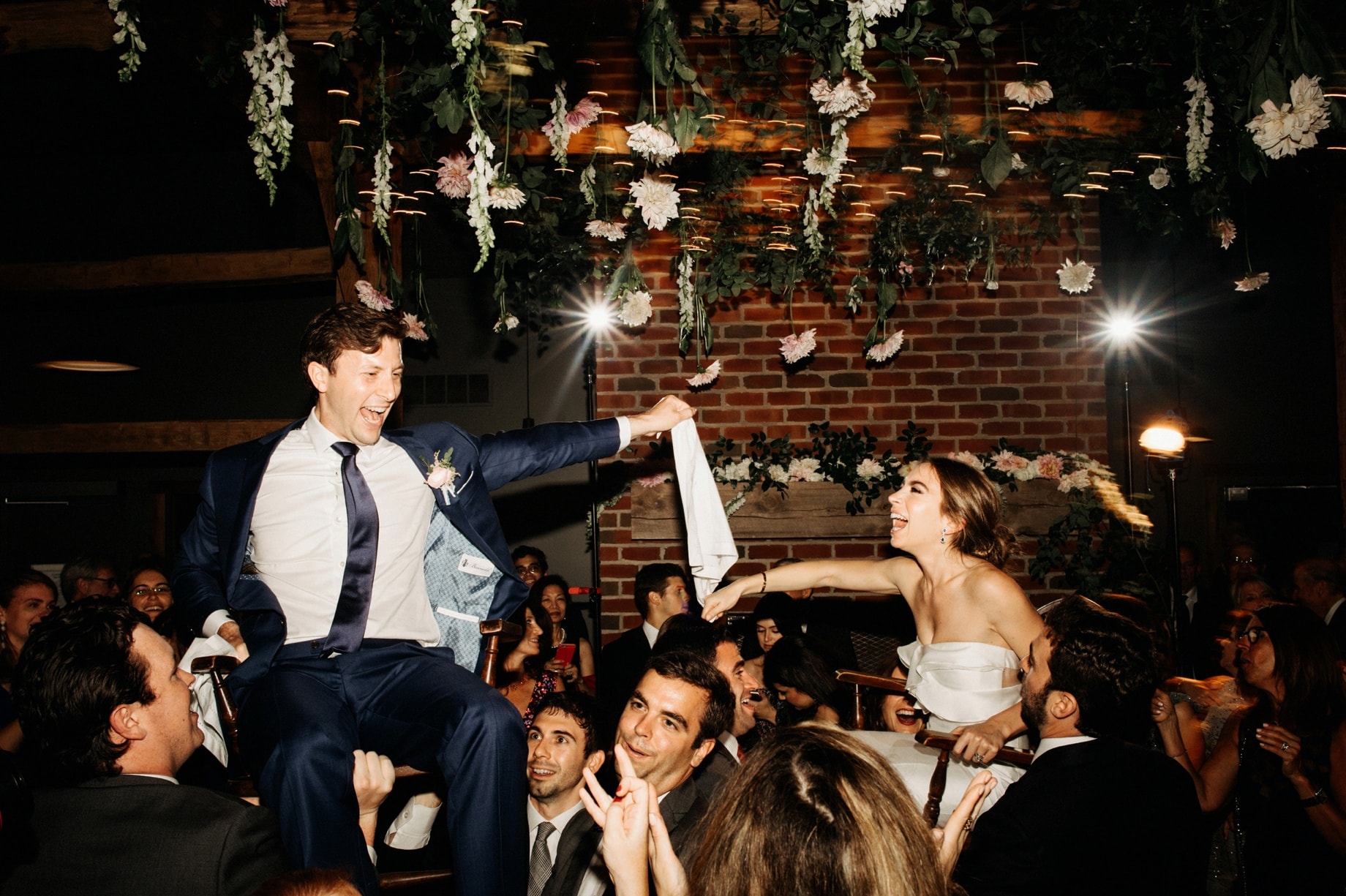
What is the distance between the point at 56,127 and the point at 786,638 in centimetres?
691

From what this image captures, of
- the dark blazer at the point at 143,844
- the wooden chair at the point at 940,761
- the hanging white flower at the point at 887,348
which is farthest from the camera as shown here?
the hanging white flower at the point at 887,348

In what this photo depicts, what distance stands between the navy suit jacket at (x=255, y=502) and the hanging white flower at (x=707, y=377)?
226 centimetres

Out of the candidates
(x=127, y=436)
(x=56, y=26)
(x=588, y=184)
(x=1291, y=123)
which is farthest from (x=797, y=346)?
(x=127, y=436)

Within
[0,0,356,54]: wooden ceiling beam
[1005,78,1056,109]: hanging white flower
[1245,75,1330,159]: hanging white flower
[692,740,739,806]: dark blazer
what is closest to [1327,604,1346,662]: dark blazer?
[1245,75,1330,159]: hanging white flower

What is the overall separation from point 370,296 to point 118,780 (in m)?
2.95

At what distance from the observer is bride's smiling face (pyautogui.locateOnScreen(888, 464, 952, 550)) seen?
10.2ft

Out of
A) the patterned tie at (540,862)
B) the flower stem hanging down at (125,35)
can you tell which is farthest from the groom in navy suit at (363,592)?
the flower stem hanging down at (125,35)

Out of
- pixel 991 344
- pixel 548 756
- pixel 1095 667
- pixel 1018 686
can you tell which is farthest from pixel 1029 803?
pixel 991 344

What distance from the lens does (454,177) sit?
399 centimetres

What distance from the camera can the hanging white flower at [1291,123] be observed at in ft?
9.01

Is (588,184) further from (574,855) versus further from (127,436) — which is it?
(127,436)

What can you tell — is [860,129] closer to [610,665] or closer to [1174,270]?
[610,665]

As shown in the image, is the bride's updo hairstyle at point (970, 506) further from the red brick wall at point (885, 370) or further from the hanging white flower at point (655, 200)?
the red brick wall at point (885, 370)

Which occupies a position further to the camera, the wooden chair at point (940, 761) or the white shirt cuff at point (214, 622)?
the white shirt cuff at point (214, 622)
